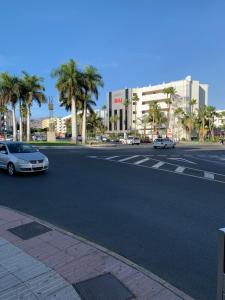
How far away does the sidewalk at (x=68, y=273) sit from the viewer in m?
3.92

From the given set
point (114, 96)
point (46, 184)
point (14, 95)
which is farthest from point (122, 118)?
point (46, 184)

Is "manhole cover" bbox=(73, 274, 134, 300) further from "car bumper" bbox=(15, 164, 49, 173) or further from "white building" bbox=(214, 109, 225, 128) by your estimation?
"white building" bbox=(214, 109, 225, 128)

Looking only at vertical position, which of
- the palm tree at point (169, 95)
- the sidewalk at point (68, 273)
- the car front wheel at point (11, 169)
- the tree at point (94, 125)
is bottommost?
the sidewalk at point (68, 273)

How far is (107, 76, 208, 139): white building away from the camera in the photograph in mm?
117438

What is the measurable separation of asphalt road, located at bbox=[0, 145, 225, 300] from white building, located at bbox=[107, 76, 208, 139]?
92.7 meters

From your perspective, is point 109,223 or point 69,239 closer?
point 69,239

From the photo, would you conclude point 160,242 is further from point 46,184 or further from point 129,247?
point 46,184

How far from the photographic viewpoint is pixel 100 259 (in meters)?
4.91

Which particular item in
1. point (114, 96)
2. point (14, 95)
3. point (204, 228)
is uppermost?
point (114, 96)

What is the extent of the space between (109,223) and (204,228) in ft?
6.41

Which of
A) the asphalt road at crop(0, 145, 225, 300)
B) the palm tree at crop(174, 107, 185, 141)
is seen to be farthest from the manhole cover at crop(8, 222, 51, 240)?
the palm tree at crop(174, 107, 185, 141)

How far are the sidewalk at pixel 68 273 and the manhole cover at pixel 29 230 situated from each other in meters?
0.05

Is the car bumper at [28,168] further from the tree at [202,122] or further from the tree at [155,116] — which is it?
the tree at [155,116]

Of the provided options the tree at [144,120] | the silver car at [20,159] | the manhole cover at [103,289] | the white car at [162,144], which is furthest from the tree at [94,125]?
the manhole cover at [103,289]
